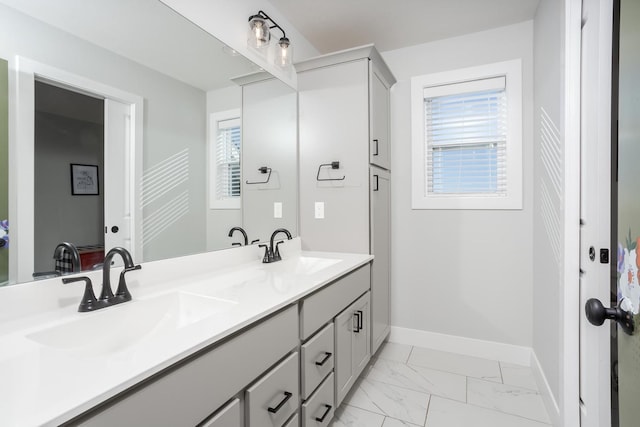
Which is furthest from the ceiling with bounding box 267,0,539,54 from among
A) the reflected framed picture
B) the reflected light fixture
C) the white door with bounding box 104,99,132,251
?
the reflected framed picture

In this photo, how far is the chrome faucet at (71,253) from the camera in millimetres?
996

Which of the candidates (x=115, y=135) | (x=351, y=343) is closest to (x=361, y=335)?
(x=351, y=343)

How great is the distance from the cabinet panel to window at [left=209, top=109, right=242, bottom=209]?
0.81 meters

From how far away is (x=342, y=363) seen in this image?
1.68 m

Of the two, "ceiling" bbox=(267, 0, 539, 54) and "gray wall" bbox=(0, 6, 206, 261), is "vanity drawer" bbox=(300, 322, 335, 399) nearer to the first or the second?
"gray wall" bbox=(0, 6, 206, 261)

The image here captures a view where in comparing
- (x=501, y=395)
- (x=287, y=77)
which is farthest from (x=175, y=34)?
(x=501, y=395)

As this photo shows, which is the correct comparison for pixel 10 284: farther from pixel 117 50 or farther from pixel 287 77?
pixel 287 77

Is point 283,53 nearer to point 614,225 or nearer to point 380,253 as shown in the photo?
point 380,253

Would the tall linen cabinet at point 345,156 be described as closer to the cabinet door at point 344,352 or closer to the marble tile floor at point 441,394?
the marble tile floor at point 441,394

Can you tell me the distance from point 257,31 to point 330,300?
1670 mm

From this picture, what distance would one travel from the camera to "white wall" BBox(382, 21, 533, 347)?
7.65ft

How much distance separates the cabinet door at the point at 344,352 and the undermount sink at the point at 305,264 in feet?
1.14

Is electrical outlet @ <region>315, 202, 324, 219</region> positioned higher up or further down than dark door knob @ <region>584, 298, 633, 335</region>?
higher up

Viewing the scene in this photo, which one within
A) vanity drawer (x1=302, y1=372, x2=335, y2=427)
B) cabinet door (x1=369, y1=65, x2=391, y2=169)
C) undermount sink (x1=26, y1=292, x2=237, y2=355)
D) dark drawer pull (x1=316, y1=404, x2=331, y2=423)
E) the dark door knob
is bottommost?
dark drawer pull (x1=316, y1=404, x2=331, y2=423)
